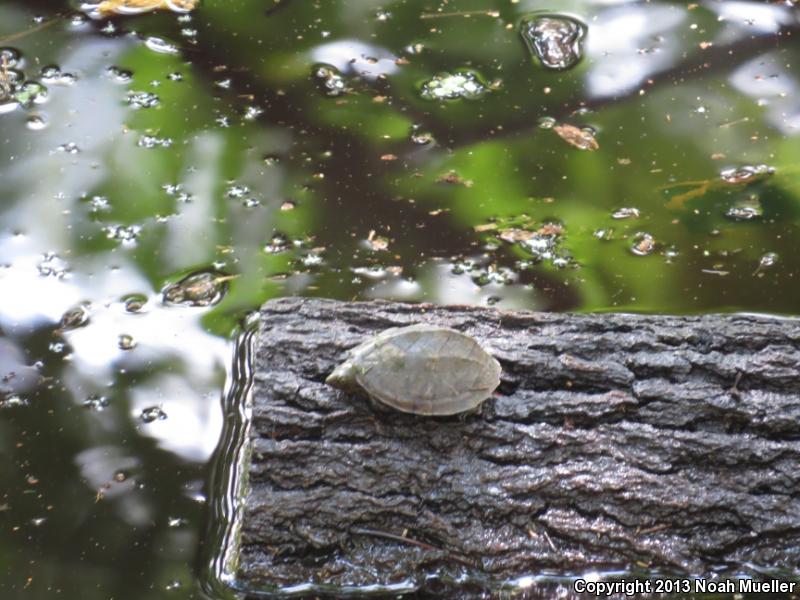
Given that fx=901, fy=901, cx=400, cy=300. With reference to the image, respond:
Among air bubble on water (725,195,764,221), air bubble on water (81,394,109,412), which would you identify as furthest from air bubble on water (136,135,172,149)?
air bubble on water (725,195,764,221)

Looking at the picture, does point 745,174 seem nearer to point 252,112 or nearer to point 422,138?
point 422,138

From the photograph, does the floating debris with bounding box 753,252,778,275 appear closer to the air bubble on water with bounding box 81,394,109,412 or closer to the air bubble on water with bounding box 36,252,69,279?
the air bubble on water with bounding box 81,394,109,412

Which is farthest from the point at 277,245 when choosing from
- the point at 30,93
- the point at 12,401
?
→ the point at 30,93

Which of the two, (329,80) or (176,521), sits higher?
(329,80)

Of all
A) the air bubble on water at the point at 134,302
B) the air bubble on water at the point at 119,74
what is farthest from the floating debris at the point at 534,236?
the air bubble on water at the point at 119,74

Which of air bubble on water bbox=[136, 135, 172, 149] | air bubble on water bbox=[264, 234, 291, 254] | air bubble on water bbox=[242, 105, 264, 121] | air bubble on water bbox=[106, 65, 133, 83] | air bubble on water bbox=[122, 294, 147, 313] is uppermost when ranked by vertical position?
air bubble on water bbox=[242, 105, 264, 121]

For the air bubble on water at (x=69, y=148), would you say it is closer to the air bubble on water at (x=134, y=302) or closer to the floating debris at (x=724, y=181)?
the air bubble on water at (x=134, y=302)
